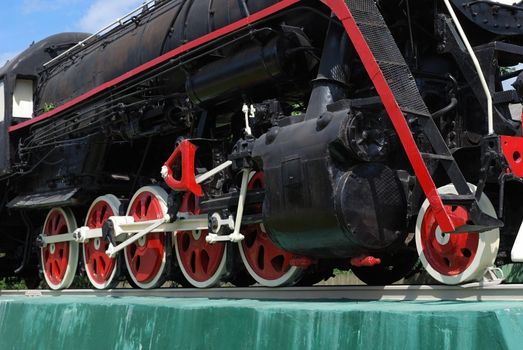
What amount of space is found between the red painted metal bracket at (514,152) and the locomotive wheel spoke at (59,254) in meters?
5.32

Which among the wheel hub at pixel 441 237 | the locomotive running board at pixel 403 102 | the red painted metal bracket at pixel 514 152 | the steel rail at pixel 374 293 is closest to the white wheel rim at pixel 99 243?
the steel rail at pixel 374 293

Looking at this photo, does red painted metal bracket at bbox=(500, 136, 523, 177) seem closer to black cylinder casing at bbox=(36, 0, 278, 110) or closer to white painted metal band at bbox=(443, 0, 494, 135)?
white painted metal band at bbox=(443, 0, 494, 135)

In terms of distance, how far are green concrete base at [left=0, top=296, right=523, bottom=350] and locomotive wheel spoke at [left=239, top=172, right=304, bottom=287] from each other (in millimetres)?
888

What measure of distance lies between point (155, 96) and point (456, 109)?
9.62ft

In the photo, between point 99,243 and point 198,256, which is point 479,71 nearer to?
point 198,256

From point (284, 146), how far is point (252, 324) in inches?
46.7

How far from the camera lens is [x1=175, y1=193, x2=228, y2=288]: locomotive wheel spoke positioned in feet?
20.3

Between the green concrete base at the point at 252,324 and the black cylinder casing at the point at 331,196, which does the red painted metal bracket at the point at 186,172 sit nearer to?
the green concrete base at the point at 252,324

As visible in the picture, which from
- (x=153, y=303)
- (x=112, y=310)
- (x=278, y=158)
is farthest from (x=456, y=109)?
(x=112, y=310)

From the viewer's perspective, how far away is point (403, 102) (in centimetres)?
418

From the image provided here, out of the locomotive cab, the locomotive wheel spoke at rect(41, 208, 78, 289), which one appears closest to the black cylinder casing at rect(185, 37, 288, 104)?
the locomotive wheel spoke at rect(41, 208, 78, 289)

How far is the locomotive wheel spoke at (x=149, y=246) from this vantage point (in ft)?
22.4

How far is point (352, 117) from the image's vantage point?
4.36 metres

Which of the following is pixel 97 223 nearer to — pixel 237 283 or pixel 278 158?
pixel 237 283
